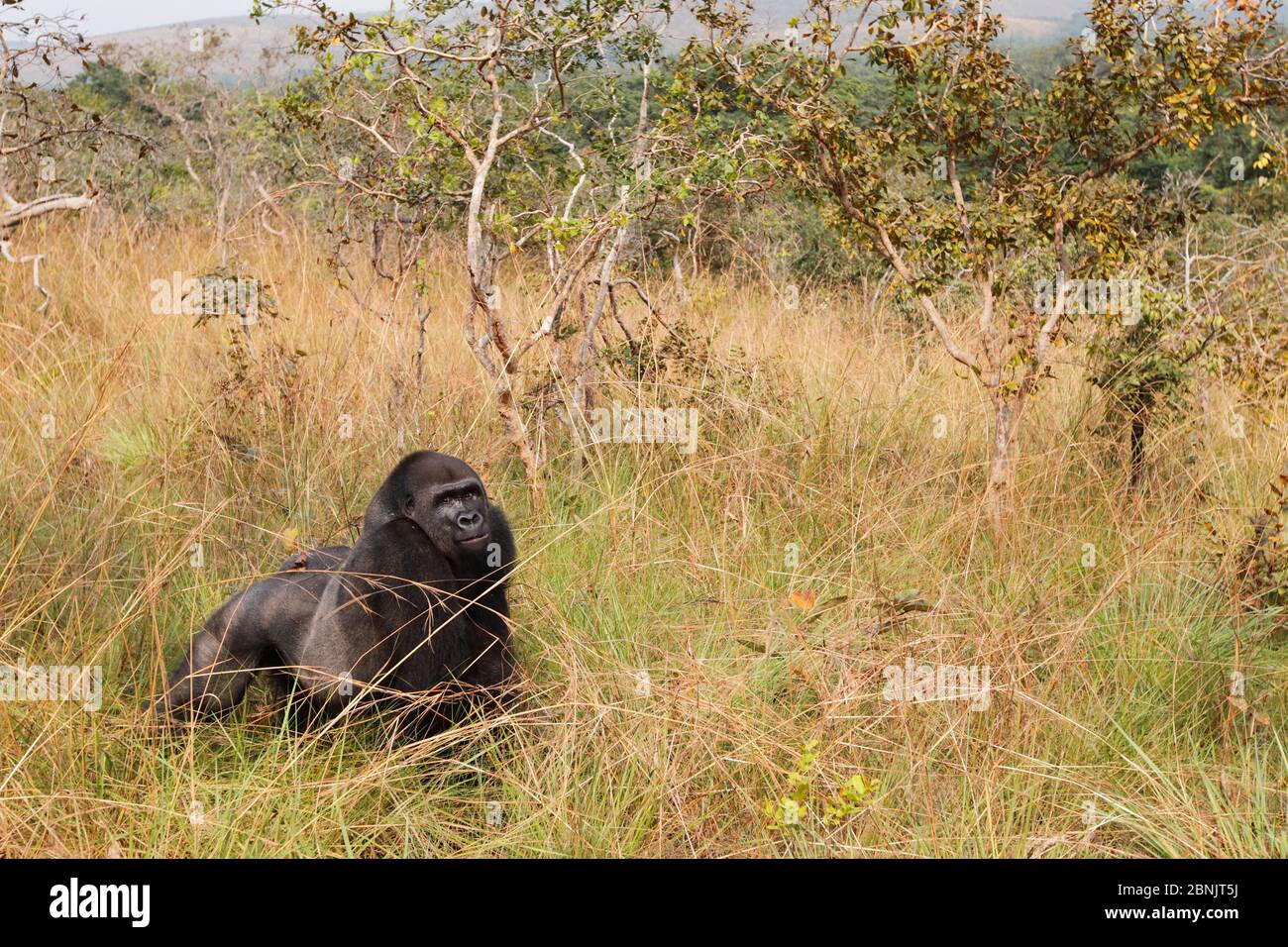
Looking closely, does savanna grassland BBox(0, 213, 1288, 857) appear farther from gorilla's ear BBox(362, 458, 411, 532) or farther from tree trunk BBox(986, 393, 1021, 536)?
gorilla's ear BBox(362, 458, 411, 532)

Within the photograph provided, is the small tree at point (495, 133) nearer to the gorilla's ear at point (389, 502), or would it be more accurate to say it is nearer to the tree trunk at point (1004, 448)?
the gorilla's ear at point (389, 502)

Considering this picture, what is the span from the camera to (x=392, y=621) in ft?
11.5

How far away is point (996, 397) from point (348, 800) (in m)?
3.31

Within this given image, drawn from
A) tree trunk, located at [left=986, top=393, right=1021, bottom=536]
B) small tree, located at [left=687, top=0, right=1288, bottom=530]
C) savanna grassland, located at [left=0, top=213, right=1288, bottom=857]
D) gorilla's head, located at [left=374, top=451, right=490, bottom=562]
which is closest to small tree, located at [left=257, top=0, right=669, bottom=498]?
savanna grassland, located at [left=0, top=213, right=1288, bottom=857]

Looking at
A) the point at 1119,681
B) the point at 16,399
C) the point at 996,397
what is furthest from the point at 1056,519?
the point at 16,399

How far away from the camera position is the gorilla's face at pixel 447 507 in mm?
3600

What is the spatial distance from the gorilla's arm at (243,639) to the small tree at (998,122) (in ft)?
8.86

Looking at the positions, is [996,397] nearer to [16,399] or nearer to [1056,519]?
[1056,519]

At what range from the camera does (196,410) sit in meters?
5.43

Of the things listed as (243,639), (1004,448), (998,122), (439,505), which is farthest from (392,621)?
(998,122)

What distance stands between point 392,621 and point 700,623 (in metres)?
1.01

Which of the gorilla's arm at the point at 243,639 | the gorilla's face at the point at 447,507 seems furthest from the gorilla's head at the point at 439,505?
the gorilla's arm at the point at 243,639

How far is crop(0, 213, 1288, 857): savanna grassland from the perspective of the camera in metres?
3.11

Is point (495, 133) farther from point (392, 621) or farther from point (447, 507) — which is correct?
point (392, 621)
